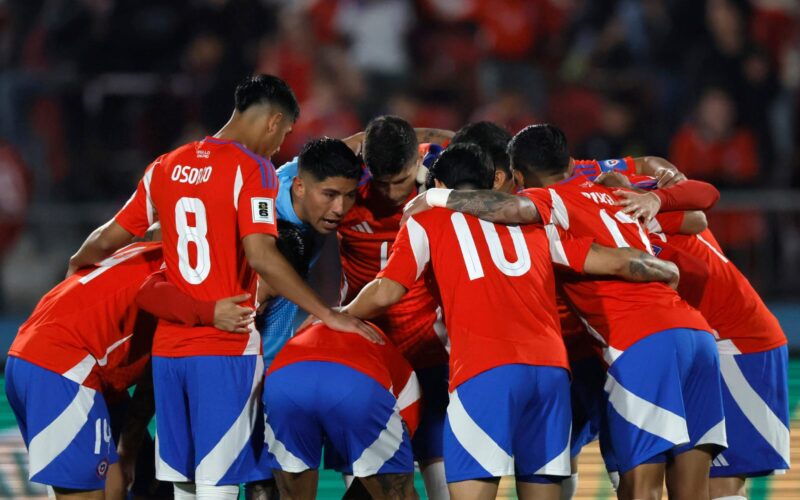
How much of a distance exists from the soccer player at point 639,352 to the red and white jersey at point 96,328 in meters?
1.26

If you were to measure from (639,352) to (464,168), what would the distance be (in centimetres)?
103

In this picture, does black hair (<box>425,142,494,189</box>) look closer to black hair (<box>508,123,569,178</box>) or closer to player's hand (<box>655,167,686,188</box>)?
black hair (<box>508,123,569,178</box>)

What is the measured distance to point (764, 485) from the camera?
6.42m

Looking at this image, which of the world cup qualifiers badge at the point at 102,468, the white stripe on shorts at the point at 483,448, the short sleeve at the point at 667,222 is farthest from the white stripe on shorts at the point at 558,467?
the world cup qualifiers badge at the point at 102,468

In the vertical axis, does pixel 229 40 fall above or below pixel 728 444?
above

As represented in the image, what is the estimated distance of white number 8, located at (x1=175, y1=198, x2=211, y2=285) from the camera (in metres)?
4.85

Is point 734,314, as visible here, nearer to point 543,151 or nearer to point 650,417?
point 650,417

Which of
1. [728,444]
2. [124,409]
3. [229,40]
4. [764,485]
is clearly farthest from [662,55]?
[124,409]

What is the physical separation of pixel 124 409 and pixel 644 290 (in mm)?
2335

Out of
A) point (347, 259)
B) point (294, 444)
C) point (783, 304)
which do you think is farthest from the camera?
point (783, 304)

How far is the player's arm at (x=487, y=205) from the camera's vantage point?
473 centimetres

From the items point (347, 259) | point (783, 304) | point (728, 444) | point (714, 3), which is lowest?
point (783, 304)

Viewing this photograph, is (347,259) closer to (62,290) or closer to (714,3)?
(62,290)

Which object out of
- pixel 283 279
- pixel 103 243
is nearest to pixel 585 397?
pixel 283 279
